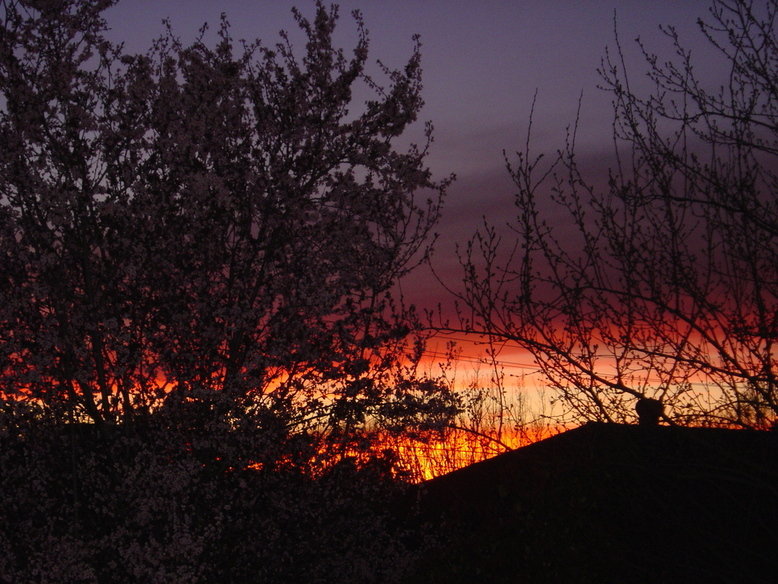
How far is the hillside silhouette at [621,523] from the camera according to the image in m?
7.34

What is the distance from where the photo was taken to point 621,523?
8.49 meters

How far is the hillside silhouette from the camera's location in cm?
734

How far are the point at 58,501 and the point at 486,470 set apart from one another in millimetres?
8784

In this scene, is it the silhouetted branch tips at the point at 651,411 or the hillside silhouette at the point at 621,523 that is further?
the hillside silhouette at the point at 621,523

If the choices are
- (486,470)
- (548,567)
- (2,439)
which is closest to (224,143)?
(2,439)

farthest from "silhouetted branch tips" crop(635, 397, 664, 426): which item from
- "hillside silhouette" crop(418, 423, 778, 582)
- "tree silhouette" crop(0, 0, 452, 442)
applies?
"tree silhouette" crop(0, 0, 452, 442)

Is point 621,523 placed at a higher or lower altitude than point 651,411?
lower

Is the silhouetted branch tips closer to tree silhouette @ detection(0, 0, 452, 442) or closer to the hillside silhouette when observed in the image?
the hillside silhouette

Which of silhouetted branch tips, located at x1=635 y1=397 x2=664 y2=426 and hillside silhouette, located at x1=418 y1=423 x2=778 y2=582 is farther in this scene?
hillside silhouette, located at x1=418 y1=423 x2=778 y2=582

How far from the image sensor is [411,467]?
15.6m

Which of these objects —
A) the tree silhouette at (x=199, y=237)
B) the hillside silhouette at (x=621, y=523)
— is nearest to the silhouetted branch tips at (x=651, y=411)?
Answer: the hillside silhouette at (x=621, y=523)

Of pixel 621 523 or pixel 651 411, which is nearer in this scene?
pixel 651 411

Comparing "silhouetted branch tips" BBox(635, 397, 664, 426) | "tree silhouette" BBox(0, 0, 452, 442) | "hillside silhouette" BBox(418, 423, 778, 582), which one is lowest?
"hillside silhouette" BBox(418, 423, 778, 582)

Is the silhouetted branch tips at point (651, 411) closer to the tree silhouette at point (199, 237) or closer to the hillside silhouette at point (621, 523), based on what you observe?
the hillside silhouette at point (621, 523)
